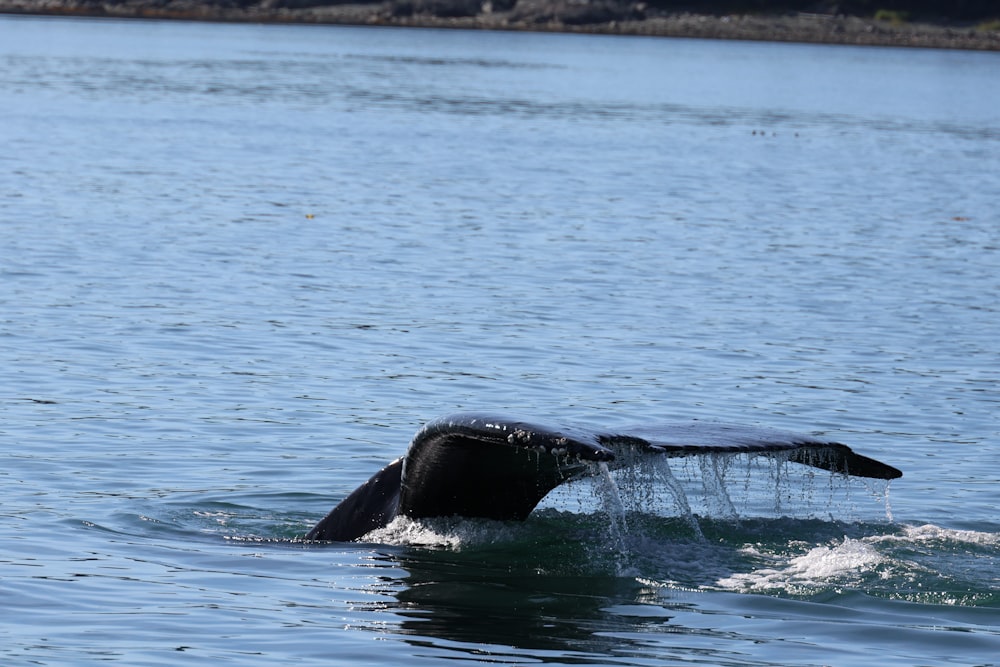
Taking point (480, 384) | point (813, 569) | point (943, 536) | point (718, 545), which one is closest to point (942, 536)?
point (943, 536)

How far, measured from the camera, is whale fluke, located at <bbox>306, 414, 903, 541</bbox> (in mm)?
7426

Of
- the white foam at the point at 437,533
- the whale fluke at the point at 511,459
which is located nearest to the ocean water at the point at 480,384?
the white foam at the point at 437,533

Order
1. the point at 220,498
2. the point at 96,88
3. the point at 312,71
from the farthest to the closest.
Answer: the point at 312,71, the point at 96,88, the point at 220,498

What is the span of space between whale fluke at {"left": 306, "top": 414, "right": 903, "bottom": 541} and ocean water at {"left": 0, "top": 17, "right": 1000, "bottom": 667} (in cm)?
19

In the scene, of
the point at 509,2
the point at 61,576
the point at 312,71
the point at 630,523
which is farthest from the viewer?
the point at 509,2

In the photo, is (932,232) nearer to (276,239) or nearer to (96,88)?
(276,239)

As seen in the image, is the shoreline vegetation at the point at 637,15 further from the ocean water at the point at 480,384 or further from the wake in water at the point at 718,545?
the wake in water at the point at 718,545

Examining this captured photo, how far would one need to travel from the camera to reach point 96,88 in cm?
5456

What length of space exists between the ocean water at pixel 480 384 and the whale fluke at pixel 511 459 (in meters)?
0.19

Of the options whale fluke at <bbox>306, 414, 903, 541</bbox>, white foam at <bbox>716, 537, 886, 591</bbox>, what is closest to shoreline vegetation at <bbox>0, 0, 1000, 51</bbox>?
white foam at <bbox>716, 537, 886, 591</bbox>

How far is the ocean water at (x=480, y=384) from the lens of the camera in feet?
27.9

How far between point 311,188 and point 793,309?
1296cm

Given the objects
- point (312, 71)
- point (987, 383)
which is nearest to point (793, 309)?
point (987, 383)

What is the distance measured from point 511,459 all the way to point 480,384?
6.52 metres
